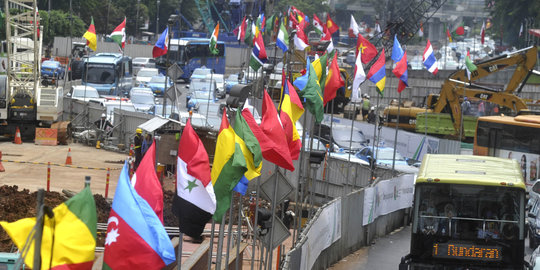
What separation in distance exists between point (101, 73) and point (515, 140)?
2947cm

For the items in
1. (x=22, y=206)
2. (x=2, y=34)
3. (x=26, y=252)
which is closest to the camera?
(x=26, y=252)

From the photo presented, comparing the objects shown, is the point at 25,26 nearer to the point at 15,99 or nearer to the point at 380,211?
the point at 15,99

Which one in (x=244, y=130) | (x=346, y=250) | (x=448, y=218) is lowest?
(x=346, y=250)

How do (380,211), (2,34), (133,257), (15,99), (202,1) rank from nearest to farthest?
(133,257)
(380,211)
(15,99)
(2,34)
(202,1)

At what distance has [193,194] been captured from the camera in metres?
12.2

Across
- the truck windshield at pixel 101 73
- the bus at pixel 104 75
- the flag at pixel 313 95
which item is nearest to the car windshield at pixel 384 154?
the flag at pixel 313 95

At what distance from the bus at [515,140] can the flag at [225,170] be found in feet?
60.9

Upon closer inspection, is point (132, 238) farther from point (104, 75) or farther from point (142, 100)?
point (104, 75)

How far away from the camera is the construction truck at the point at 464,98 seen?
41438 mm

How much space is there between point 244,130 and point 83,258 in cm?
601

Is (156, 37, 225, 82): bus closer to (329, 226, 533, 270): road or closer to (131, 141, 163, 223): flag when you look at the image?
(329, 226, 533, 270): road

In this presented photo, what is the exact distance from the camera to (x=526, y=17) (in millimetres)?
88562

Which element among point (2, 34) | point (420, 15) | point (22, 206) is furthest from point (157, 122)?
point (2, 34)

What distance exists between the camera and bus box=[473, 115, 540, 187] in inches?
1235
